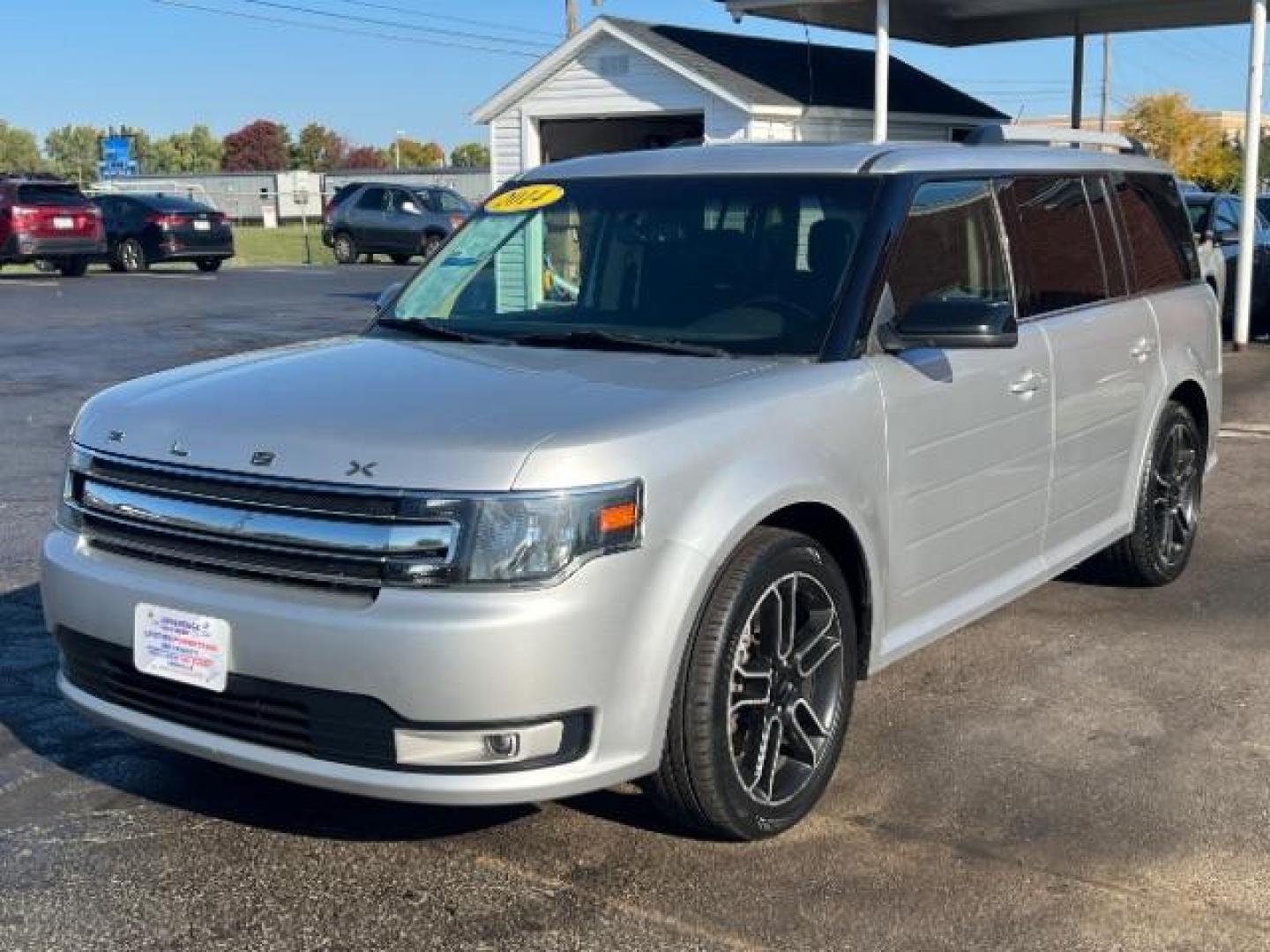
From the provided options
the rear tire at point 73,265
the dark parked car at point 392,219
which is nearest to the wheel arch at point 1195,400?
the rear tire at point 73,265

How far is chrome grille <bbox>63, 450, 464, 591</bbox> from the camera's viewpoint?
3.31 metres

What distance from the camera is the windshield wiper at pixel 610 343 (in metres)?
4.30

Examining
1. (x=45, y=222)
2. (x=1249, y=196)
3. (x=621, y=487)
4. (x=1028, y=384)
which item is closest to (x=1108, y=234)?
(x=1028, y=384)

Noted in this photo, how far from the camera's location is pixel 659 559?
3447 millimetres

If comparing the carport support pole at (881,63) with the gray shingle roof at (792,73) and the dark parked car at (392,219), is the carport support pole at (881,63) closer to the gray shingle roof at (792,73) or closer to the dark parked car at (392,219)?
the gray shingle roof at (792,73)

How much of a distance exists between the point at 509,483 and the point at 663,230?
1.76 m

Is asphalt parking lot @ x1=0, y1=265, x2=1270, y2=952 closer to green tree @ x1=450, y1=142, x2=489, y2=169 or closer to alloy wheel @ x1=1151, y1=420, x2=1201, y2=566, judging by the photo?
alloy wheel @ x1=1151, y1=420, x2=1201, y2=566

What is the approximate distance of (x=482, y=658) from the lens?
325cm

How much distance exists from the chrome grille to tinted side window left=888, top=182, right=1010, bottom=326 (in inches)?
68.4

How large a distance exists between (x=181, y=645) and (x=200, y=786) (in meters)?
0.93

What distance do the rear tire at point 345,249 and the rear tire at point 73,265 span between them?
6.58 meters

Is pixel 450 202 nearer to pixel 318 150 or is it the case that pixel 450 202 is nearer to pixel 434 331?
pixel 434 331

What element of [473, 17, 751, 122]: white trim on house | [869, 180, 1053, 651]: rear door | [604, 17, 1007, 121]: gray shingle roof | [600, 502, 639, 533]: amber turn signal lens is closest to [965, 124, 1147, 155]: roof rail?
[869, 180, 1053, 651]: rear door

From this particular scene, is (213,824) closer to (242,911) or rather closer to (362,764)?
(242,911)
